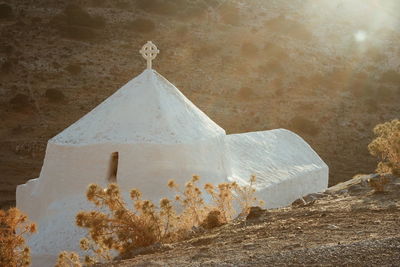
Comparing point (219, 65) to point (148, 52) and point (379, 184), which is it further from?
point (379, 184)

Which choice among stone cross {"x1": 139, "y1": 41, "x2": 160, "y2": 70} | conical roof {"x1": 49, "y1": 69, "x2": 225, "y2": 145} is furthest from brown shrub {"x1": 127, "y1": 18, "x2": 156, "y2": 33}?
conical roof {"x1": 49, "y1": 69, "x2": 225, "y2": 145}

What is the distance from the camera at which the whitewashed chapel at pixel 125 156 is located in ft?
30.4

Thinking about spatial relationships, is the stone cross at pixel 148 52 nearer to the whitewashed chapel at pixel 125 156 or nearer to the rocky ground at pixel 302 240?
the whitewashed chapel at pixel 125 156

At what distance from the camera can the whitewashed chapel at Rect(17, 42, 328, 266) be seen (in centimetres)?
927

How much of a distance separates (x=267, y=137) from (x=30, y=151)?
1226 cm

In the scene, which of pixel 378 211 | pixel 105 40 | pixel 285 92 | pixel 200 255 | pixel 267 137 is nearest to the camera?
pixel 200 255

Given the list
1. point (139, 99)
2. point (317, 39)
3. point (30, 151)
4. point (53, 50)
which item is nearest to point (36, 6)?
point (53, 50)

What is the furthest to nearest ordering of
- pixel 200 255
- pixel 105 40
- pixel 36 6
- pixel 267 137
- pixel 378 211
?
pixel 36 6
pixel 105 40
pixel 267 137
pixel 378 211
pixel 200 255

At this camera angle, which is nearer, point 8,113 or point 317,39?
point 8,113

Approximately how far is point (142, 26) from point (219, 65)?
224 inches

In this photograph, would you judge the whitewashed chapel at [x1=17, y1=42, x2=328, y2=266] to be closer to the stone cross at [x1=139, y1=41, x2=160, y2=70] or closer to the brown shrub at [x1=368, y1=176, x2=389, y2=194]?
the stone cross at [x1=139, y1=41, x2=160, y2=70]

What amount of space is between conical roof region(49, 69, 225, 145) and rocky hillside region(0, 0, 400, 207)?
444 inches

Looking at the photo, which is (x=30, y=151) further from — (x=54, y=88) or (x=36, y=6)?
(x=36, y=6)

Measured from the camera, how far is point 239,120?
89.5ft
